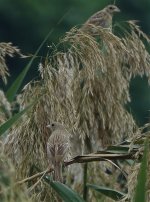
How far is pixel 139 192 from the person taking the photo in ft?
7.00

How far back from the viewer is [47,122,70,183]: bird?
3399 millimetres

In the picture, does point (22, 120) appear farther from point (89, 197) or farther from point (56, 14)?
point (56, 14)

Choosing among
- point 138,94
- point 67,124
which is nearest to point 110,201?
point 67,124

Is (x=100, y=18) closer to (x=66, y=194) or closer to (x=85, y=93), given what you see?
(x=85, y=93)

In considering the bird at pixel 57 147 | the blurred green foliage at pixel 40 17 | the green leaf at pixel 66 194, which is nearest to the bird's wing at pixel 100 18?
the bird at pixel 57 147

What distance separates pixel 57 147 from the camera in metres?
4.12

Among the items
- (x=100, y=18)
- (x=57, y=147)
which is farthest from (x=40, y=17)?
(x=57, y=147)

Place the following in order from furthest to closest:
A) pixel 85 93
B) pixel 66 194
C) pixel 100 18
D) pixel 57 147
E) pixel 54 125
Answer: pixel 100 18
pixel 57 147
pixel 85 93
pixel 54 125
pixel 66 194

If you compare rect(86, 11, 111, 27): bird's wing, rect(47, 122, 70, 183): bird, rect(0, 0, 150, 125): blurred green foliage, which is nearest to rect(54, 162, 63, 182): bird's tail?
rect(47, 122, 70, 183): bird

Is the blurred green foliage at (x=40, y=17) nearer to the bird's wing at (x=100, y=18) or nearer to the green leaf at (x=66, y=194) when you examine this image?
the bird's wing at (x=100, y=18)

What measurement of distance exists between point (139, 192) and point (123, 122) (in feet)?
4.70

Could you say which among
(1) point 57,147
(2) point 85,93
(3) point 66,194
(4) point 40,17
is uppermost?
(4) point 40,17

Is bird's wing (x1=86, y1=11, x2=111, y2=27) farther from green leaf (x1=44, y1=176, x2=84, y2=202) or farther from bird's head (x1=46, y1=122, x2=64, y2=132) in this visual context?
green leaf (x1=44, y1=176, x2=84, y2=202)

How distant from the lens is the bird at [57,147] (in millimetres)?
3399
